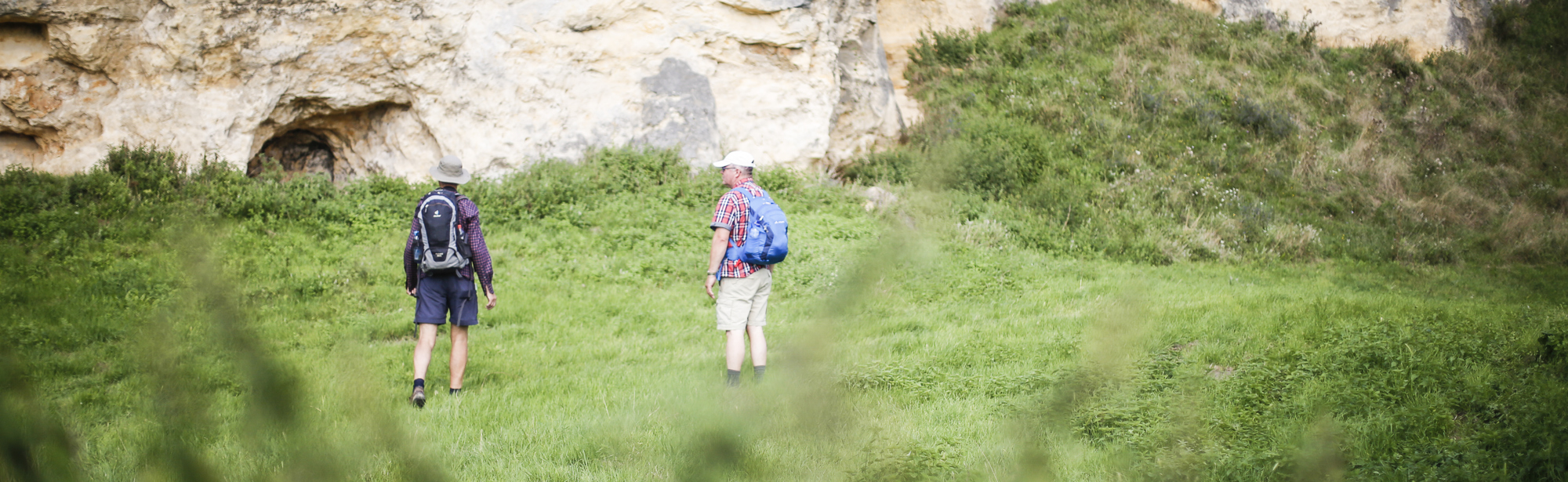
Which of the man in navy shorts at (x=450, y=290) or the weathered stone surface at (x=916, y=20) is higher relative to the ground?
the weathered stone surface at (x=916, y=20)

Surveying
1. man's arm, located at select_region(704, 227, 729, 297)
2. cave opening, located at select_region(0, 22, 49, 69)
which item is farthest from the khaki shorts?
cave opening, located at select_region(0, 22, 49, 69)

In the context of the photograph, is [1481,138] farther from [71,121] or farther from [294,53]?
[71,121]

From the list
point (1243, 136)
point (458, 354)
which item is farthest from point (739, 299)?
point (1243, 136)

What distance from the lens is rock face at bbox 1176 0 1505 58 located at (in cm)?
1980

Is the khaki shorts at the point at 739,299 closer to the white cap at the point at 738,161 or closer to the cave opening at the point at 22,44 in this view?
the white cap at the point at 738,161

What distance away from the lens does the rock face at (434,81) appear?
1075 cm

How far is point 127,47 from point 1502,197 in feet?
70.0

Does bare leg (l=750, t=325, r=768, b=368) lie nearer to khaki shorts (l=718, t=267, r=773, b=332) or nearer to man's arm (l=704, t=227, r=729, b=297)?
khaki shorts (l=718, t=267, r=773, b=332)

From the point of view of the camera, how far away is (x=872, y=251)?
1.12 m

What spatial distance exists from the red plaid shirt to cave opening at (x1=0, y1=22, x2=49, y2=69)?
10.1m

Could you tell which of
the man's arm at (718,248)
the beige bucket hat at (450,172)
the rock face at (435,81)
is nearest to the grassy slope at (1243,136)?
the rock face at (435,81)

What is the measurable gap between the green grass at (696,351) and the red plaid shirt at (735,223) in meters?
0.97

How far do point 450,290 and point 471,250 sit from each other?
306 mm

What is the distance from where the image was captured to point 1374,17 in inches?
792
